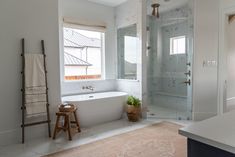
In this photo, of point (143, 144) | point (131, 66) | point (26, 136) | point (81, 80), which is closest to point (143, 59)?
point (131, 66)

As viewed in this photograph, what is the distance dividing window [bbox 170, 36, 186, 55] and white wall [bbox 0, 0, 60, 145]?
297cm

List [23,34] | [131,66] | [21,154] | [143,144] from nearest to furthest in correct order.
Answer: [21,154] → [143,144] → [23,34] → [131,66]

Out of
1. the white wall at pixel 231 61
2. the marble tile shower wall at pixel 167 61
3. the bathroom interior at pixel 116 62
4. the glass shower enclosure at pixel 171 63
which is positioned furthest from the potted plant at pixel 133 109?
the white wall at pixel 231 61

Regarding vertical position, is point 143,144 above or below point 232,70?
below

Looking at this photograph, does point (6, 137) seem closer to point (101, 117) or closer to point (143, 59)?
point (101, 117)

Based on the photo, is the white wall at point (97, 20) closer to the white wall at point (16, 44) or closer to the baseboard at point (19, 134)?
the white wall at point (16, 44)

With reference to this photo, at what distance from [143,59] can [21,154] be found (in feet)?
9.85

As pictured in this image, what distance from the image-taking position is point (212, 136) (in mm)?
905

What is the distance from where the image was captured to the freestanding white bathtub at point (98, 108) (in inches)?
146

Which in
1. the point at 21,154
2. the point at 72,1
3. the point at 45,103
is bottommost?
the point at 21,154

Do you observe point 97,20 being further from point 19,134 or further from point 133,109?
point 19,134

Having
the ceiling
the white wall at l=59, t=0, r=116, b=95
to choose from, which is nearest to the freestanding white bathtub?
the white wall at l=59, t=0, r=116, b=95

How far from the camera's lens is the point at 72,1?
4.33m

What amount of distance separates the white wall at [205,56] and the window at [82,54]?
2.32 meters
